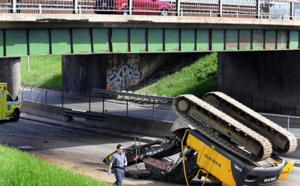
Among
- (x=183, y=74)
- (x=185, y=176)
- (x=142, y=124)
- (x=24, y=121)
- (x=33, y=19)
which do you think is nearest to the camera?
Answer: (x=185, y=176)

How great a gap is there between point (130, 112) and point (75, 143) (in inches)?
183

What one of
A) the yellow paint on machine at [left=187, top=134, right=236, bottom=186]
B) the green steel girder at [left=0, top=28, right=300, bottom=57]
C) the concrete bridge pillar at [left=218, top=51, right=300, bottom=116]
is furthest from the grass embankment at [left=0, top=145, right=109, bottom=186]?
the concrete bridge pillar at [left=218, top=51, right=300, bottom=116]

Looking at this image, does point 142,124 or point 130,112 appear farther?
point 130,112

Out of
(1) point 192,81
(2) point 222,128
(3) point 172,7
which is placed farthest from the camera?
(1) point 192,81

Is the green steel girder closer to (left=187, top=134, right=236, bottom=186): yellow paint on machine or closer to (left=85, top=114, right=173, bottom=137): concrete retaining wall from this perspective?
(left=85, top=114, right=173, bottom=137): concrete retaining wall

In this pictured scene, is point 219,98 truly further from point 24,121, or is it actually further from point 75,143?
point 24,121

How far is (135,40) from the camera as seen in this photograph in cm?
1853

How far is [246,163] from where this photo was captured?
1005cm

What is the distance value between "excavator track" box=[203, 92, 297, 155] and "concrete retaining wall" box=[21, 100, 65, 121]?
14770 millimetres

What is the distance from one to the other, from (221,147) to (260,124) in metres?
1.46

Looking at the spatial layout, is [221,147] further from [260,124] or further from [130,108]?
[130,108]

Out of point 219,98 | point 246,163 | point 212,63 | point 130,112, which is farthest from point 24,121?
point 212,63

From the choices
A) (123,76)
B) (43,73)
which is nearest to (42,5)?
(123,76)

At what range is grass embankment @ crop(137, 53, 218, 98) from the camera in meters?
34.7
